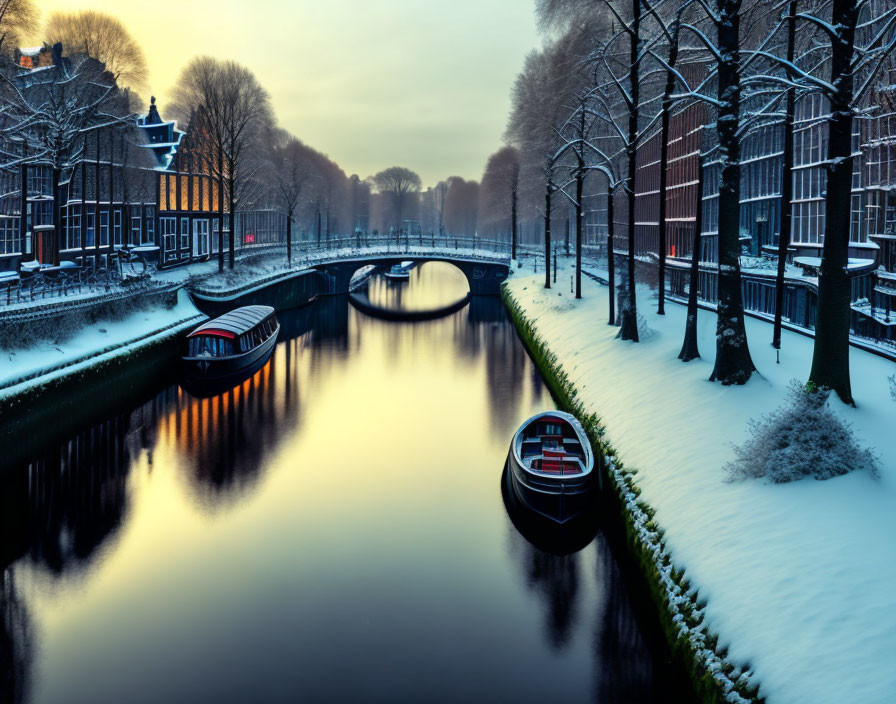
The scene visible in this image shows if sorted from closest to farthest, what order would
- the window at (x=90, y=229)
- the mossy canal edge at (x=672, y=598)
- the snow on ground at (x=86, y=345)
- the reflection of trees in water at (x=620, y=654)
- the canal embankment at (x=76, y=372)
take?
the mossy canal edge at (x=672, y=598), the reflection of trees in water at (x=620, y=654), the canal embankment at (x=76, y=372), the snow on ground at (x=86, y=345), the window at (x=90, y=229)

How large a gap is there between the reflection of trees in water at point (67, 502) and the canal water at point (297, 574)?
0.26 feet

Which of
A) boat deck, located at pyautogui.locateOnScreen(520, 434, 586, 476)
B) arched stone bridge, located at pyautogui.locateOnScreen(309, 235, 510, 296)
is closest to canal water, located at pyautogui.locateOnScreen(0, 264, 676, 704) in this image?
boat deck, located at pyautogui.locateOnScreen(520, 434, 586, 476)

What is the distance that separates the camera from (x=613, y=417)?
26.5m

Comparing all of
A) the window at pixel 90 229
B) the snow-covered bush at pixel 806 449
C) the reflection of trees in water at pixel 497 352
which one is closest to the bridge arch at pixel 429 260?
the reflection of trees in water at pixel 497 352

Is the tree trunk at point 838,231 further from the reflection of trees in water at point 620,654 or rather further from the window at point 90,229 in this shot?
the window at point 90,229

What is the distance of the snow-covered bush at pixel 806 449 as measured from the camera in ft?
53.8

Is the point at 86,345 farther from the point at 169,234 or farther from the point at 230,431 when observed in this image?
the point at 169,234

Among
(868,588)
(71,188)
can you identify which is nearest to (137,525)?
(868,588)

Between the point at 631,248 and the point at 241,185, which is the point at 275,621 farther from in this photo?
the point at 241,185

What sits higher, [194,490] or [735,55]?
[735,55]

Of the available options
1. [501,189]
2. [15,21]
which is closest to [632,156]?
[15,21]

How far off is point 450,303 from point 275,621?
2716 inches

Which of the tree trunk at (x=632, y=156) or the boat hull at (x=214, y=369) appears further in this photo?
the boat hull at (x=214, y=369)

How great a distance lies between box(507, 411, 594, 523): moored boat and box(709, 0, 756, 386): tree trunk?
4.50 meters
